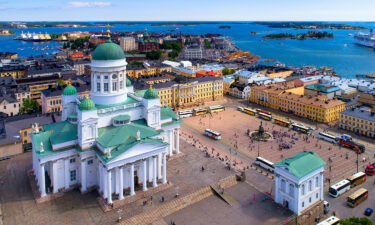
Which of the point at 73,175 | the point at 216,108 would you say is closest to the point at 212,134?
the point at 216,108

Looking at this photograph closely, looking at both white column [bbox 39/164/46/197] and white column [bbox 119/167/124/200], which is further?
white column [bbox 39/164/46/197]

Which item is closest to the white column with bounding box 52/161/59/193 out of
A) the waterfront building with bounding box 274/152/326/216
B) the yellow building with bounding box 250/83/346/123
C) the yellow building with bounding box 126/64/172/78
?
the waterfront building with bounding box 274/152/326/216

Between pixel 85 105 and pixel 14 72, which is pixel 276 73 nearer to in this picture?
pixel 14 72

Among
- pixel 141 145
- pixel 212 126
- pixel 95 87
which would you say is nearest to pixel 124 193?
pixel 141 145

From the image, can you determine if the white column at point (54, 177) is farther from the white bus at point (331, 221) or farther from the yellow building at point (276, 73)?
the yellow building at point (276, 73)

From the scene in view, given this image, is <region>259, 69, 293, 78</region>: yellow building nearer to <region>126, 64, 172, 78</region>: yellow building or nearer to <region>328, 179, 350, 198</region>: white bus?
<region>126, 64, 172, 78</region>: yellow building

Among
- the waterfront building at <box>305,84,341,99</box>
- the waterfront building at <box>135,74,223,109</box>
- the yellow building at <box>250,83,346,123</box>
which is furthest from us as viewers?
the waterfront building at <box>305,84,341,99</box>
